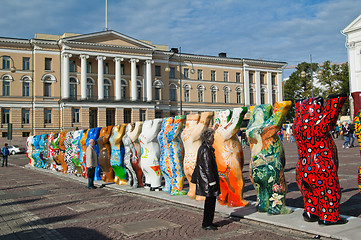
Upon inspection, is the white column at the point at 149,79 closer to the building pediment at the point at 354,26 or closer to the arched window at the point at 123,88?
the arched window at the point at 123,88

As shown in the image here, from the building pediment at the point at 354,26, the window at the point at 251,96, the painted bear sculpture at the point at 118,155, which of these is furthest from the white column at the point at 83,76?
the painted bear sculpture at the point at 118,155

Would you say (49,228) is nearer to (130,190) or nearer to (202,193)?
(202,193)

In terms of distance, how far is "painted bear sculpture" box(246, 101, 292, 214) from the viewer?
764 centimetres

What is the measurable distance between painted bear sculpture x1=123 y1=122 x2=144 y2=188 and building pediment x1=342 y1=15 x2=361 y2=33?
48585 millimetres

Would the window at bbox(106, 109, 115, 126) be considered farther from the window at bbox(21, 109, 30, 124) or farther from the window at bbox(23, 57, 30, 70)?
the window at bbox(23, 57, 30, 70)

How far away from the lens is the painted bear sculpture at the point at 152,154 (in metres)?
11.9

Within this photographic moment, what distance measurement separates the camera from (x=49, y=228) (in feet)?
24.8

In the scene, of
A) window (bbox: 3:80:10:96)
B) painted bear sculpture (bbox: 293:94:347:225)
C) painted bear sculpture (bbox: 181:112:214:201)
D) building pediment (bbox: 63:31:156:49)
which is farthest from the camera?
building pediment (bbox: 63:31:156:49)

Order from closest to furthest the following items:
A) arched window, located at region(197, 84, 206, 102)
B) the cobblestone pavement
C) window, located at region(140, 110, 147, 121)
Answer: the cobblestone pavement → window, located at region(140, 110, 147, 121) → arched window, located at region(197, 84, 206, 102)

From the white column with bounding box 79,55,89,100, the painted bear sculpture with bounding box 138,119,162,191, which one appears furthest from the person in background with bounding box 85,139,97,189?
the white column with bounding box 79,55,89,100

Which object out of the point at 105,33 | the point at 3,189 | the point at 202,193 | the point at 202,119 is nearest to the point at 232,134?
the point at 202,119

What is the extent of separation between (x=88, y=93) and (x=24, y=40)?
11.8 meters

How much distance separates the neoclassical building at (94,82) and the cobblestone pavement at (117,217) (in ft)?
123

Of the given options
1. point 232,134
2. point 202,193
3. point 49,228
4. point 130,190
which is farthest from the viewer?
point 130,190
